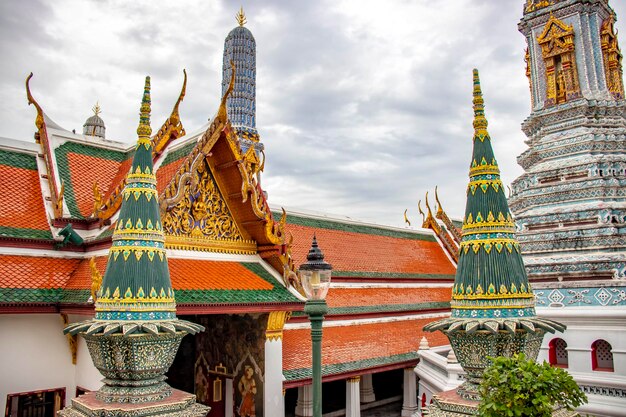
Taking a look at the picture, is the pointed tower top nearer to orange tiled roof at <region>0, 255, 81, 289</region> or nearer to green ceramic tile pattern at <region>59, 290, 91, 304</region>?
green ceramic tile pattern at <region>59, 290, 91, 304</region>

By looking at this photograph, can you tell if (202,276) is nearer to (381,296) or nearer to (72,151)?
(72,151)

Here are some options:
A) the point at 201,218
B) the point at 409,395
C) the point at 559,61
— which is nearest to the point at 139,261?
the point at 201,218

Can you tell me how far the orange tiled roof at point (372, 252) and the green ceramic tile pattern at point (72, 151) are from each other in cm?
528

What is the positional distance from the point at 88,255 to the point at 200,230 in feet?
6.78

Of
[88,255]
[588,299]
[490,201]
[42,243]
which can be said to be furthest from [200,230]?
[588,299]

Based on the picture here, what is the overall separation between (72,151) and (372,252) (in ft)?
31.6

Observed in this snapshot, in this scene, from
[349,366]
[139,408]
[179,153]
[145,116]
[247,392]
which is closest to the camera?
[139,408]

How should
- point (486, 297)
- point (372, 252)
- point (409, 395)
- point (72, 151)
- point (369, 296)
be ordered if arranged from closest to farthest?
point (486, 297), point (72, 151), point (409, 395), point (369, 296), point (372, 252)

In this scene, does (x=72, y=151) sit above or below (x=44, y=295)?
above

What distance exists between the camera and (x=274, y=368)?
32.0 ft

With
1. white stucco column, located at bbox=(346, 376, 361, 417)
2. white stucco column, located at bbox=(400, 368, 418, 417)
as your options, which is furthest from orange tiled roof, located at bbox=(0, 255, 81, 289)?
white stucco column, located at bbox=(400, 368, 418, 417)

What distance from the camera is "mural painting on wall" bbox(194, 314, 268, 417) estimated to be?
973cm

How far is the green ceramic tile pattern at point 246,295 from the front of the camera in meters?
8.18

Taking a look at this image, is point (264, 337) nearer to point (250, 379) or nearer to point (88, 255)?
point (250, 379)
